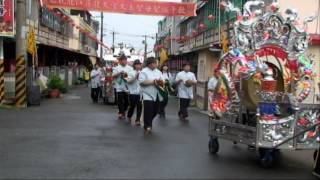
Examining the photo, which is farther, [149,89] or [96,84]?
[96,84]

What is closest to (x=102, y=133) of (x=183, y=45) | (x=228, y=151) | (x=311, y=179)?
(x=228, y=151)

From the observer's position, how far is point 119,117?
721 inches

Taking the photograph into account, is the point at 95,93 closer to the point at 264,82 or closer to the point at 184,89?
the point at 184,89

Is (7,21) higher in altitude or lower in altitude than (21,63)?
higher

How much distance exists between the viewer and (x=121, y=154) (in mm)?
10969

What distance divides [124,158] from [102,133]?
3723 millimetres

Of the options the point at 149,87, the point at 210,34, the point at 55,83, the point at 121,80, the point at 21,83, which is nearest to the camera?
the point at 149,87

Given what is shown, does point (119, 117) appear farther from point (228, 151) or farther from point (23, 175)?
point (23, 175)

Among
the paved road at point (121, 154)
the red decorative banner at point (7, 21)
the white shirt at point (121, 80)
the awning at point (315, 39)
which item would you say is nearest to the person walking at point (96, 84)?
the red decorative banner at point (7, 21)

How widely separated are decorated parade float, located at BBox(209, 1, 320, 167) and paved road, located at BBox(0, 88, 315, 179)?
0.56 meters

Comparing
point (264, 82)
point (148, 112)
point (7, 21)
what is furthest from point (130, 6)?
point (264, 82)

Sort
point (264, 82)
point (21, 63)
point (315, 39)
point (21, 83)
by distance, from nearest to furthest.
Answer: point (264, 82), point (315, 39), point (21, 63), point (21, 83)

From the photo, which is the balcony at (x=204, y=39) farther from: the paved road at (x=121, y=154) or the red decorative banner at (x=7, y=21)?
the paved road at (x=121, y=154)

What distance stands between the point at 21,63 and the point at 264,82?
13.6 meters
